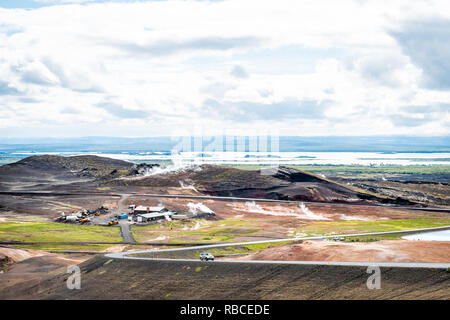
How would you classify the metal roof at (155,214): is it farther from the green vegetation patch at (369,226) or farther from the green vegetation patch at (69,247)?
the green vegetation patch at (369,226)

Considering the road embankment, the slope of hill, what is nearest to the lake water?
the road embankment

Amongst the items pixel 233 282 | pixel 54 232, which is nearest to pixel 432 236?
pixel 233 282

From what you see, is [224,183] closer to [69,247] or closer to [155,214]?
[155,214]

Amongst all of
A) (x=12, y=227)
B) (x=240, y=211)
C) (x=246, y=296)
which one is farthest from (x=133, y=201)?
(x=246, y=296)

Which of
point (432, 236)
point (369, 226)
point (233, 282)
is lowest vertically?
point (369, 226)

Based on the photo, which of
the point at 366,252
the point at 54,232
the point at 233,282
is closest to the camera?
the point at 233,282

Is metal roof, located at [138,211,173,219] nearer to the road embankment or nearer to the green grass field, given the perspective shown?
the green grass field

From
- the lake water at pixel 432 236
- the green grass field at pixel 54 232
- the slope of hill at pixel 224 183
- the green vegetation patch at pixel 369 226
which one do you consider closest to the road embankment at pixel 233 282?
the green grass field at pixel 54 232

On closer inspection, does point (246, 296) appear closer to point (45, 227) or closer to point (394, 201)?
point (45, 227)
